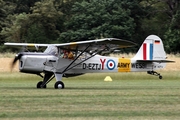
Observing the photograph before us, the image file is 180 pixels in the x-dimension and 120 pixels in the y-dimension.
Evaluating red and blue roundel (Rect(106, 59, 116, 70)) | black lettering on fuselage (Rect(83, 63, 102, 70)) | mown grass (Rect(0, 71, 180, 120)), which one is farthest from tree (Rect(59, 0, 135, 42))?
mown grass (Rect(0, 71, 180, 120))

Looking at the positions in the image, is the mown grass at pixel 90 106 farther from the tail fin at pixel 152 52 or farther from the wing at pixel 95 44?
the tail fin at pixel 152 52

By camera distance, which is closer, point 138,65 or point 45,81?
point 45,81

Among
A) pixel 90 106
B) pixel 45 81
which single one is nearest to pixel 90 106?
pixel 90 106

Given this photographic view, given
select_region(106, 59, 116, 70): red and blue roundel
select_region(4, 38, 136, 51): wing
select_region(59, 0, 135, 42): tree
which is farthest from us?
select_region(59, 0, 135, 42): tree

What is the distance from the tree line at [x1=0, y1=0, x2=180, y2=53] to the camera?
6072 centimetres

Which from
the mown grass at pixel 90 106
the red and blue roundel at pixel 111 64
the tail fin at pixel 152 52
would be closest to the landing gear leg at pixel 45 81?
the red and blue roundel at pixel 111 64

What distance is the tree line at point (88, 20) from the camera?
60.7 meters

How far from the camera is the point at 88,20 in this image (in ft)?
205

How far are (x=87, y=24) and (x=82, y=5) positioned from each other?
2771mm

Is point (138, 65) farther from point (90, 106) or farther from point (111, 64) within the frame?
point (90, 106)

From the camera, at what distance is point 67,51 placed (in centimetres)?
2428

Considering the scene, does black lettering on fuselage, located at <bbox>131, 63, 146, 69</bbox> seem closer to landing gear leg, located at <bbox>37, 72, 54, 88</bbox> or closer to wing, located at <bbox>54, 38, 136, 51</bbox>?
wing, located at <bbox>54, 38, 136, 51</bbox>

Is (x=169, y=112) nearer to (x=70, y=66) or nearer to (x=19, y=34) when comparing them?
(x=70, y=66)

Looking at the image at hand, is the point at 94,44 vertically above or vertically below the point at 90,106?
above
